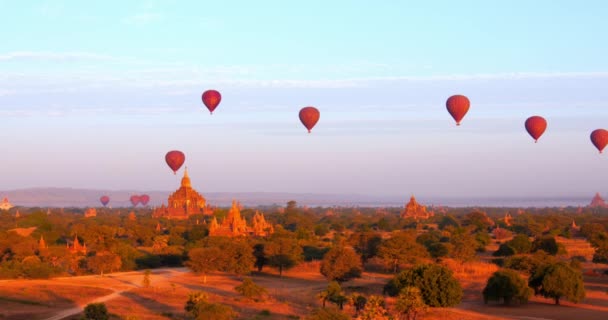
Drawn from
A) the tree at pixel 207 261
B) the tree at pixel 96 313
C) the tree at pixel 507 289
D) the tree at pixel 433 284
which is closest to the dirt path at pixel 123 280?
the tree at pixel 207 261

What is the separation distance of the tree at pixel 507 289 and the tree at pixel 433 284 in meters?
2.62

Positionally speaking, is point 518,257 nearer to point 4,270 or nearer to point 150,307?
point 150,307

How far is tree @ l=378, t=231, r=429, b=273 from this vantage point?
57125 millimetres

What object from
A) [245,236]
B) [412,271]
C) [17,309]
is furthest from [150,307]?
[245,236]

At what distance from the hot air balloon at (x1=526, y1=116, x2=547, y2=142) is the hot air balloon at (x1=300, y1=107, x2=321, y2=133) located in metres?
17.0

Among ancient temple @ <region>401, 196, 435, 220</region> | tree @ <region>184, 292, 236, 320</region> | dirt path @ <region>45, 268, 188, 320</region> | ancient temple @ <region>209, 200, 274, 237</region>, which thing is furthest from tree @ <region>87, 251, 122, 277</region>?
ancient temple @ <region>401, 196, 435, 220</region>

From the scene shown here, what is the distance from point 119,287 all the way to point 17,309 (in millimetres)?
11461

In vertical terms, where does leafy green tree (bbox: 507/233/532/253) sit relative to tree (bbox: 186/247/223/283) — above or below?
above

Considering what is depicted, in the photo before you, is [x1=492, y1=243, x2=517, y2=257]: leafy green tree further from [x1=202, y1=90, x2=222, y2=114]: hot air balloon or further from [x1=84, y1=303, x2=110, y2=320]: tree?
[x1=84, y1=303, x2=110, y2=320]: tree

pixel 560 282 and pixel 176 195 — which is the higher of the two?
pixel 176 195

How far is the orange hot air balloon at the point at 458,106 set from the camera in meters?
58.5

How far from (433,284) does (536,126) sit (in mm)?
28302

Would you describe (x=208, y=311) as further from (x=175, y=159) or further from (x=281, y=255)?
Result: (x=175, y=159)

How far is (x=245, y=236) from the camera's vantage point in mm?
76625
